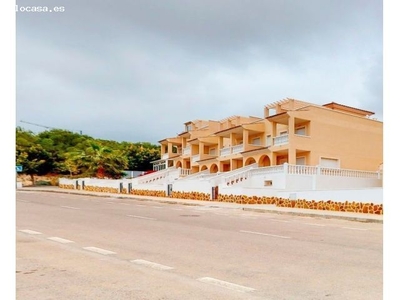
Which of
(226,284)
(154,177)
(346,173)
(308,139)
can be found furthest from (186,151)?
(226,284)

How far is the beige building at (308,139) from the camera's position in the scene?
30156 mm

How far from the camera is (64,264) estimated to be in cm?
705

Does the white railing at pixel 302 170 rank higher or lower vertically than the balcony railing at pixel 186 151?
lower

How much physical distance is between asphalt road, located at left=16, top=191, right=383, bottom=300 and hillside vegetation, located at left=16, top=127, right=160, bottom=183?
3697 centimetres

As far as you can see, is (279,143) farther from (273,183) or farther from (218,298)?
(218,298)

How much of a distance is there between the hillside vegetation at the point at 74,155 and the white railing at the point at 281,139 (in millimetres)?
22693

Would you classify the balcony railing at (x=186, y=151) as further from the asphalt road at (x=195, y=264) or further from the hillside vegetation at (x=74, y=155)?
the asphalt road at (x=195, y=264)

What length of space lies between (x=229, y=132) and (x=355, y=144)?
1135 centimetres

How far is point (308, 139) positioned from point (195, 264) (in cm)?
2438

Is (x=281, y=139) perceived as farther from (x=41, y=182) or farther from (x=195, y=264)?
(x=41, y=182)

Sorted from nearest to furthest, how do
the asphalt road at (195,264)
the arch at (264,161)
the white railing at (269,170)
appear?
the asphalt road at (195,264), the white railing at (269,170), the arch at (264,161)

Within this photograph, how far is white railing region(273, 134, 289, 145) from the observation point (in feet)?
99.0

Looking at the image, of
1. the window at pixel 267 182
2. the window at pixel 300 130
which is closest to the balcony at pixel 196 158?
the window at pixel 300 130
